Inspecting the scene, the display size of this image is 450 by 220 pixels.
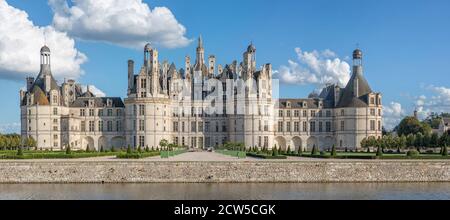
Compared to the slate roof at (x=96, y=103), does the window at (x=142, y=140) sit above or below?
below

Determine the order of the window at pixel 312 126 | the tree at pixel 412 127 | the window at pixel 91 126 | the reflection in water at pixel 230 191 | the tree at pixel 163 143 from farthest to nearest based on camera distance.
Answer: the tree at pixel 412 127 → the window at pixel 312 126 → the window at pixel 91 126 → the tree at pixel 163 143 → the reflection in water at pixel 230 191

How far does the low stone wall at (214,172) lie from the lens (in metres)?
42.1

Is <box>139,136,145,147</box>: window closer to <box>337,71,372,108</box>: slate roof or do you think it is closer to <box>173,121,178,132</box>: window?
<box>173,121,178,132</box>: window

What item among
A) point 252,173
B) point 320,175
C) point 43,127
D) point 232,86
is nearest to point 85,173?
point 252,173

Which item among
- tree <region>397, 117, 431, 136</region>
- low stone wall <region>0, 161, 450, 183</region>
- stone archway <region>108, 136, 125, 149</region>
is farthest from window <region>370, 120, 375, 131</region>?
low stone wall <region>0, 161, 450, 183</region>

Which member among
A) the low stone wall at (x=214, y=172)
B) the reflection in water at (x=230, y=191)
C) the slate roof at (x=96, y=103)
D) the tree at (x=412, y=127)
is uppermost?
the slate roof at (x=96, y=103)

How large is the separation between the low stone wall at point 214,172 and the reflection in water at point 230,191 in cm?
135

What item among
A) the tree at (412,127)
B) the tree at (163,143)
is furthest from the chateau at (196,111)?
the tree at (412,127)

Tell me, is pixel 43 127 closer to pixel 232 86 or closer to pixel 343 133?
pixel 232 86

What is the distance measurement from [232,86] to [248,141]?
10.0m

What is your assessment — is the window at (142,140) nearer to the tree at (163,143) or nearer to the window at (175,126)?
the tree at (163,143)

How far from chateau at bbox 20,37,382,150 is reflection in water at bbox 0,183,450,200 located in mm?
48806

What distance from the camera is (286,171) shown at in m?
43.0

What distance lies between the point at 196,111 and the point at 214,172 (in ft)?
179
